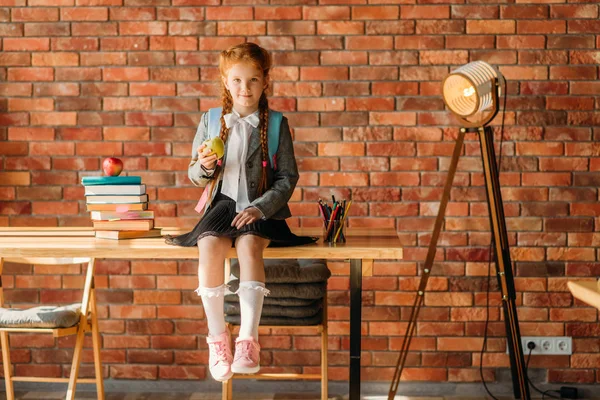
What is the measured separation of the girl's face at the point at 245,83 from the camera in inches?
110

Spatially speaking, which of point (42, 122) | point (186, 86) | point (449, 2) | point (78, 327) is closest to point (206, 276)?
point (78, 327)

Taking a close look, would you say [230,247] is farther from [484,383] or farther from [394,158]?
[484,383]

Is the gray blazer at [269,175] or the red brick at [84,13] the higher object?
the red brick at [84,13]

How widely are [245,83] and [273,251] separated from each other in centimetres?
63

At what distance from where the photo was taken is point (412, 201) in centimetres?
371

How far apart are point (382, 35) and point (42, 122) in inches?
66.2

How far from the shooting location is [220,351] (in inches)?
103

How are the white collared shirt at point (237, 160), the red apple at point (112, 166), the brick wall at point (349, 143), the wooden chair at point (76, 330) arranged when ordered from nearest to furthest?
the white collared shirt at point (237, 160) → the red apple at point (112, 166) → the wooden chair at point (76, 330) → the brick wall at point (349, 143)

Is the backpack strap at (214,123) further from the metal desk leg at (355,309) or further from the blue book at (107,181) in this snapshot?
the metal desk leg at (355,309)

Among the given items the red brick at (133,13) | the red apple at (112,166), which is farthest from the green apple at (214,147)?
the red brick at (133,13)

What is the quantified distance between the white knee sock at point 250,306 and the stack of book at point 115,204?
558 mm

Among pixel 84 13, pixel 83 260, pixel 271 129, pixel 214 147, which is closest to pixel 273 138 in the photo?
pixel 271 129

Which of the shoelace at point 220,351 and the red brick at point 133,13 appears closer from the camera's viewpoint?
the shoelace at point 220,351

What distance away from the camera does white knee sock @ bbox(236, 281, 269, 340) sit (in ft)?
8.50
